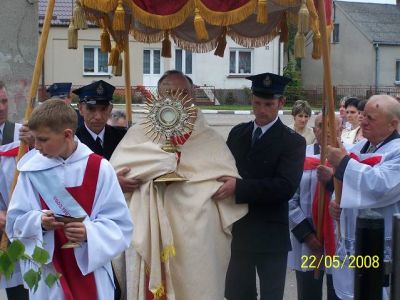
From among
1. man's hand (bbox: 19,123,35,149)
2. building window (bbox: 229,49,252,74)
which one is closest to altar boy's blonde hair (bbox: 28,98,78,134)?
man's hand (bbox: 19,123,35,149)

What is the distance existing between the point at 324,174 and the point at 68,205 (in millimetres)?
2142

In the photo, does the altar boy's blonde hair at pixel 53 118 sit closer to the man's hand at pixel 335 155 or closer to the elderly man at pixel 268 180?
the elderly man at pixel 268 180

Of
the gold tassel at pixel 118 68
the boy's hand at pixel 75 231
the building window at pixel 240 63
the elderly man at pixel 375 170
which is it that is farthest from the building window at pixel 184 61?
the boy's hand at pixel 75 231

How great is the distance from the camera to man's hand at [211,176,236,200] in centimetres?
450

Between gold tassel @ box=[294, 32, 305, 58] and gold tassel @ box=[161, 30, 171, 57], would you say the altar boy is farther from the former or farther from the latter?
gold tassel @ box=[161, 30, 171, 57]

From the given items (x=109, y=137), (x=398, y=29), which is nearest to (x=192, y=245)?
(x=109, y=137)

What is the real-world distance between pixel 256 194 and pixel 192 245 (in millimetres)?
532

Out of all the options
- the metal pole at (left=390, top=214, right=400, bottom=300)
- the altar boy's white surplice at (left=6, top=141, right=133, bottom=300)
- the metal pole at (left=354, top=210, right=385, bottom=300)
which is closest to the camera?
the metal pole at (left=354, top=210, right=385, bottom=300)

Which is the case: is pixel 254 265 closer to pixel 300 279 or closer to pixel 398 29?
pixel 300 279

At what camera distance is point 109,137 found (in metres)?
5.05

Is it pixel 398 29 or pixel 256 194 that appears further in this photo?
pixel 398 29

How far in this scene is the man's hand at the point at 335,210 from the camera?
4.74m

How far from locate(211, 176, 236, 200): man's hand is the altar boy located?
2.98ft
